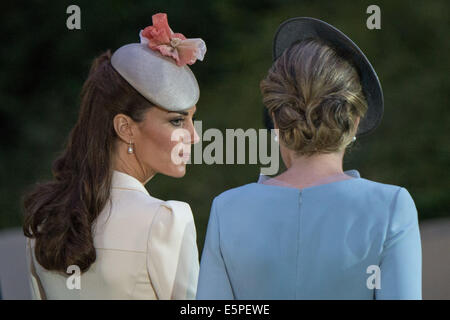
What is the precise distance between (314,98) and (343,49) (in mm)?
177

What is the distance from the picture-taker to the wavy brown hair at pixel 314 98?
1741 mm

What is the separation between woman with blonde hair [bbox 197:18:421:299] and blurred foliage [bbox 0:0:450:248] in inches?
199

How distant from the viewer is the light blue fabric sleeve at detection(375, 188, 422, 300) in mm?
1666

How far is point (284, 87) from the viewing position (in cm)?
178


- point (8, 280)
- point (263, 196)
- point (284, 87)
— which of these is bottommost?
point (8, 280)

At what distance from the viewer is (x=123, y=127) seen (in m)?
2.29

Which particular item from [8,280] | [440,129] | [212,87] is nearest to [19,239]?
[8,280]

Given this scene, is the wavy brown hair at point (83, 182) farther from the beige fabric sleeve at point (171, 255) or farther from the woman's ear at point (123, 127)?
the beige fabric sleeve at point (171, 255)

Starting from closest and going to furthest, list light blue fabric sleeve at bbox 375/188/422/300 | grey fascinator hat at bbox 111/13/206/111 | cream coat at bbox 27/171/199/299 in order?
light blue fabric sleeve at bbox 375/188/422/300 → cream coat at bbox 27/171/199/299 → grey fascinator hat at bbox 111/13/206/111

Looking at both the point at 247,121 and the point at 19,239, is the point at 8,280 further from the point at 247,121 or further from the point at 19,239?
the point at 247,121

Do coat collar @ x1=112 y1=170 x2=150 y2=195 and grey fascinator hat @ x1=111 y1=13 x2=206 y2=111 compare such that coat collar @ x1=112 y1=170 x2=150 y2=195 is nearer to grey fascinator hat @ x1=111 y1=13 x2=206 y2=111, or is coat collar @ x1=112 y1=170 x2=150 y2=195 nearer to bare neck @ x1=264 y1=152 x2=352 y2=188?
grey fascinator hat @ x1=111 y1=13 x2=206 y2=111

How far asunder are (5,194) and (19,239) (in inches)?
66.1

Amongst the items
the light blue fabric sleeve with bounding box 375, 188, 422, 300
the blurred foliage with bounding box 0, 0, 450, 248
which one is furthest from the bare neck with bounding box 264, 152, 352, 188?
the blurred foliage with bounding box 0, 0, 450, 248

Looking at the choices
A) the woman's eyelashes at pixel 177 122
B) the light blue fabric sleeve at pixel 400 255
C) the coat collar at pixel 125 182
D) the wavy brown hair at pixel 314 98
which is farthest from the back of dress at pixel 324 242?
the woman's eyelashes at pixel 177 122
